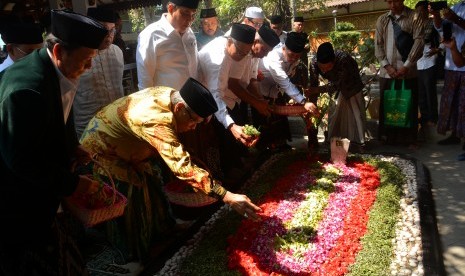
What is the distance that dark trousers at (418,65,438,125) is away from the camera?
21.2 feet

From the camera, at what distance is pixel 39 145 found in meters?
1.88

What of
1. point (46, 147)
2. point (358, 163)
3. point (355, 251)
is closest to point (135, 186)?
point (46, 147)

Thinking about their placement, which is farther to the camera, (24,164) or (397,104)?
(397,104)

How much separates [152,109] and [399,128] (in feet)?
15.4

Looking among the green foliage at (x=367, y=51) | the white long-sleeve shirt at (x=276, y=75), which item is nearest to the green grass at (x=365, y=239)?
the white long-sleeve shirt at (x=276, y=75)

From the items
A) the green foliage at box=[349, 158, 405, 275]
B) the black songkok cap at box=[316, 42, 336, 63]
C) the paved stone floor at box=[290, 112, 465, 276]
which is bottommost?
the paved stone floor at box=[290, 112, 465, 276]

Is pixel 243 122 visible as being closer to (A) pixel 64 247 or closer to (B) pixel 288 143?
(B) pixel 288 143

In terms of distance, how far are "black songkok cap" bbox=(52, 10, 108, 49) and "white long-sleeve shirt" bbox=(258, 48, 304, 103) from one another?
3.61 m

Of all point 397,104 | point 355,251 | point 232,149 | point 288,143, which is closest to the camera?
point 355,251

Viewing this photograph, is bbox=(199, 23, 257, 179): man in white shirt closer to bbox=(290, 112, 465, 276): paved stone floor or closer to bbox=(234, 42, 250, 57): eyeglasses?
bbox=(234, 42, 250, 57): eyeglasses

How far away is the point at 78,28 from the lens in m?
1.97

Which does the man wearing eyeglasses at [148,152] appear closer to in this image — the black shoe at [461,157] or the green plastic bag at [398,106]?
the green plastic bag at [398,106]

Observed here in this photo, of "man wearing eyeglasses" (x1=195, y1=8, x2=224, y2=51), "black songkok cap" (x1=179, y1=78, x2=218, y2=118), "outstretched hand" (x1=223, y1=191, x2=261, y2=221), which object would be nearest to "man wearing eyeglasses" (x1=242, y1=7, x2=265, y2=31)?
"man wearing eyeglasses" (x1=195, y1=8, x2=224, y2=51)

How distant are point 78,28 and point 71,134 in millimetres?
828
